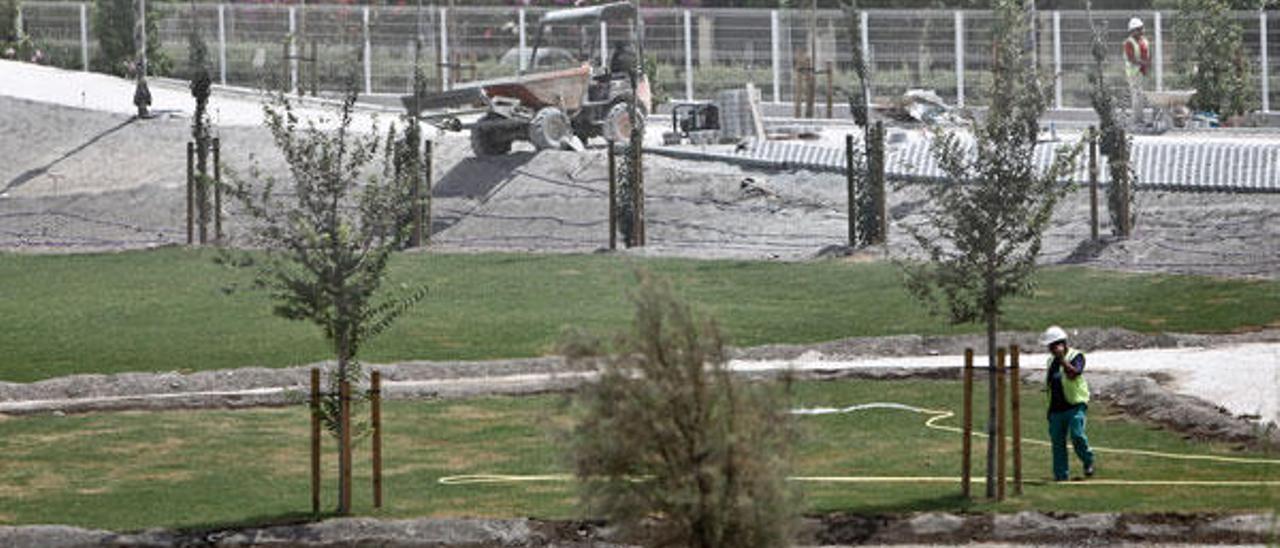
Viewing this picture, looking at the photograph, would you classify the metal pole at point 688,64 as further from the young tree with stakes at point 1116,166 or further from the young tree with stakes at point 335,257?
the young tree with stakes at point 335,257

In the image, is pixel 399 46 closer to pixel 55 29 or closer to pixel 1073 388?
pixel 55 29

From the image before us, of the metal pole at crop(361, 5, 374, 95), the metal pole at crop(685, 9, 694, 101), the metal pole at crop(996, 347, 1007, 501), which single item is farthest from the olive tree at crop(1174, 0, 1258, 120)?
the metal pole at crop(996, 347, 1007, 501)

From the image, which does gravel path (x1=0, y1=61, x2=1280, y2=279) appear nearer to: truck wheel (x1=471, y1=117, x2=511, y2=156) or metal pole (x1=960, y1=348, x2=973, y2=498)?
truck wheel (x1=471, y1=117, x2=511, y2=156)

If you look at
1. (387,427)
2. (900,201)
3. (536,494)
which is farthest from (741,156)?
(536,494)

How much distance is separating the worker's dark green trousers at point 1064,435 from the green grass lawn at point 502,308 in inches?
563

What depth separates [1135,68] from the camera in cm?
7300

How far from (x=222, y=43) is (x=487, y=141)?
22361mm

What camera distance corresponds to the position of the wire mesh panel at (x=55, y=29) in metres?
88.8

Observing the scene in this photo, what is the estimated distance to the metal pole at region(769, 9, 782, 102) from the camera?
8362 centimetres

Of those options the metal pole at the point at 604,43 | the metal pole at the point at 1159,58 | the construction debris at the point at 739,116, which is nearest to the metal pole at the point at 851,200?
the construction debris at the point at 739,116

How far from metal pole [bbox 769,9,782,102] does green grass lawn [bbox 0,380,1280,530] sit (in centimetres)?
4249

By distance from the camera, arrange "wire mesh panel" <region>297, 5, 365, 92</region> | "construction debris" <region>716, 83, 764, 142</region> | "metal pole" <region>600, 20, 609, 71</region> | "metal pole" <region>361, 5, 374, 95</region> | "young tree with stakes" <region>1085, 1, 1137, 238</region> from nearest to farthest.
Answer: "young tree with stakes" <region>1085, 1, 1137, 238</region> → "construction debris" <region>716, 83, 764, 142</region> → "metal pole" <region>600, 20, 609, 71</region> → "wire mesh panel" <region>297, 5, 365, 92</region> → "metal pole" <region>361, 5, 374, 95</region>

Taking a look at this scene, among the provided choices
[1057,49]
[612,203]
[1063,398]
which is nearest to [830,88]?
[1057,49]

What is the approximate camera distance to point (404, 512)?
31.5m
